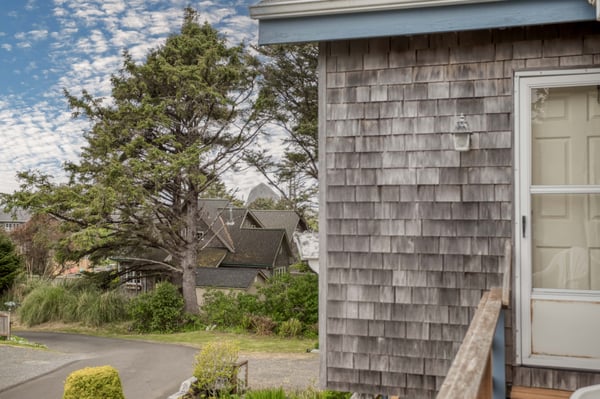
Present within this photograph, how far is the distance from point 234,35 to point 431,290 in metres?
22.5

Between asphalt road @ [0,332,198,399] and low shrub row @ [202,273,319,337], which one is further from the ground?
low shrub row @ [202,273,319,337]

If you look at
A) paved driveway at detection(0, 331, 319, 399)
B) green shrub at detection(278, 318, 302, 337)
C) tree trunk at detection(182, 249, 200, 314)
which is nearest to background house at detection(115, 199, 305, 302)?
tree trunk at detection(182, 249, 200, 314)

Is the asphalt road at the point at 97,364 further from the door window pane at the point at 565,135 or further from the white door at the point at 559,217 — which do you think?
the door window pane at the point at 565,135

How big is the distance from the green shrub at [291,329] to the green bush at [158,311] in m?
4.33

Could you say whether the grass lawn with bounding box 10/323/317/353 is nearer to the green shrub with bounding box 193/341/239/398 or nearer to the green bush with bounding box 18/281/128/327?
the green bush with bounding box 18/281/128/327

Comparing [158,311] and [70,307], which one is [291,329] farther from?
[70,307]

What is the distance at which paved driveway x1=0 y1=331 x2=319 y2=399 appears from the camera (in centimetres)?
973

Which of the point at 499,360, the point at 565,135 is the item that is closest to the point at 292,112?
the point at 565,135

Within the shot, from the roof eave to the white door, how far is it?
0.96 metres

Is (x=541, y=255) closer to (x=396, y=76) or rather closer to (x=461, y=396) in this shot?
(x=396, y=76)

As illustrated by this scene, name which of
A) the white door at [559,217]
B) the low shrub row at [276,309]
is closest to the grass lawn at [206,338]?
the low shrub row at [276,309]

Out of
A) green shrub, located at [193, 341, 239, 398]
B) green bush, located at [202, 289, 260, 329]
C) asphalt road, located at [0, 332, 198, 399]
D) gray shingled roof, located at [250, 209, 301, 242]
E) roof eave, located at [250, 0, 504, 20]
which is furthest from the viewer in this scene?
gray shingled roof, located at [250, 209, 301, 242]

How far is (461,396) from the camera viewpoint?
1.26 meters

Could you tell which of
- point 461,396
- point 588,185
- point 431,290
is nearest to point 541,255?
point 588,185
